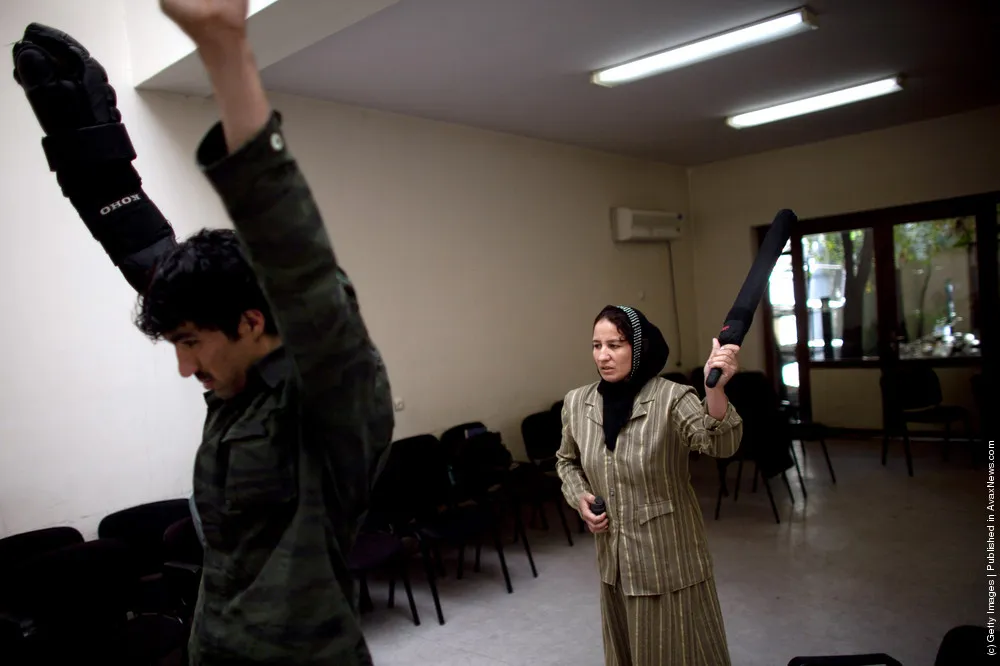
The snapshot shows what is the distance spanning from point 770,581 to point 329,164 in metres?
3.82

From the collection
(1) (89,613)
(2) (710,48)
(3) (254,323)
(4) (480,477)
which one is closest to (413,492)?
(4) (480,477)

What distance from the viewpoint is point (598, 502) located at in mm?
2250

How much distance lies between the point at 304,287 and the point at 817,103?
631cm

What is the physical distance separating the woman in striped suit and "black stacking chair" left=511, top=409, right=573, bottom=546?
248cm

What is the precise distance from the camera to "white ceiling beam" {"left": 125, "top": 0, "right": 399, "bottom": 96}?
9.46 feet

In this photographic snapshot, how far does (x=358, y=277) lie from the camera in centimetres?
469

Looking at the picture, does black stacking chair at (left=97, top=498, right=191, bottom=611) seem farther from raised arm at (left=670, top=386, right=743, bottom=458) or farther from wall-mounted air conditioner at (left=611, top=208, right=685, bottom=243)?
wall-mounted air conditioner at (left=611, top=208, right=685, bottom=243)

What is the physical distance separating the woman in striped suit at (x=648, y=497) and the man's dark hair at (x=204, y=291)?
1.48m

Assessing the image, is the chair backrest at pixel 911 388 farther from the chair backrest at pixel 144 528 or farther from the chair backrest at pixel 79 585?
the chair backrest at pixel 79 585

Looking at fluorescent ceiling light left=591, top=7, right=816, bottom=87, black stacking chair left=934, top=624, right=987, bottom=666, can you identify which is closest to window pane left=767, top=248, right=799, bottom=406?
fluorescent ceiling light left=591, top=7, right=816, bottom=87

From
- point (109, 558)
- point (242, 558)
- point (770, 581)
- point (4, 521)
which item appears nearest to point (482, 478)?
point (770, 581)

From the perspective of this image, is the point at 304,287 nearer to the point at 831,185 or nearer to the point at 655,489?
the point at 655,489

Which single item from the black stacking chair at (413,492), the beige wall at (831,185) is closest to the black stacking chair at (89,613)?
the black stacking chair at (413,492)

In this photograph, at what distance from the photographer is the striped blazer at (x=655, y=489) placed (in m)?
2.14
